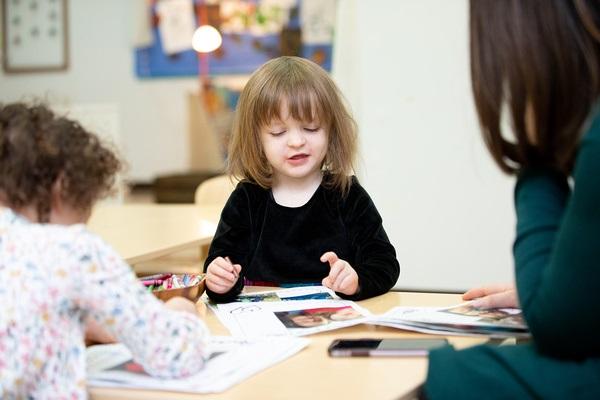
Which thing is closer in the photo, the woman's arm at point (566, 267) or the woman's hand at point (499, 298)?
the woman's arm at point (566, 267)

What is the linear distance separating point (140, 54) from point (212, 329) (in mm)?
6266

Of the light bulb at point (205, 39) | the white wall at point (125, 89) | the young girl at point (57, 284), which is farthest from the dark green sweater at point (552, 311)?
the white wall at point (125, 89)

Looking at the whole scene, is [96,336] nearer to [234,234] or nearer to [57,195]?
[57,195]

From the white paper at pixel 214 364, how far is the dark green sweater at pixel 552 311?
9.1 inches

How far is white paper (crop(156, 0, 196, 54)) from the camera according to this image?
6996 mm

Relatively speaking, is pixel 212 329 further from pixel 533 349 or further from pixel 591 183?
pixel 591 183

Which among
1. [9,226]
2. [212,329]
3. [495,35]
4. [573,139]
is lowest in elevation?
[212,329]

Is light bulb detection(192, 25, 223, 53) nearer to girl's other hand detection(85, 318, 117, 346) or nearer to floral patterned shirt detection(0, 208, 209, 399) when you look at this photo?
girl's other hand detection(85, 318, 117, 346)

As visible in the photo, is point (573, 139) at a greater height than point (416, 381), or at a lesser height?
greater

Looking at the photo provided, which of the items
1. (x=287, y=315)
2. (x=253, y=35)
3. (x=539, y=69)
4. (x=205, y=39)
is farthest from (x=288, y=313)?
(x=253, y=35)

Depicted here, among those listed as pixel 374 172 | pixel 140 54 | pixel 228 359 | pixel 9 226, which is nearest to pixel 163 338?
pixel 228 359

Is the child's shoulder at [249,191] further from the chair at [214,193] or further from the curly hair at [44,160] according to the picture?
the chair at [214,193]

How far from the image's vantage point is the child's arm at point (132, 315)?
3.11 ft

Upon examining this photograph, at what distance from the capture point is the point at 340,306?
1396 millimetres
